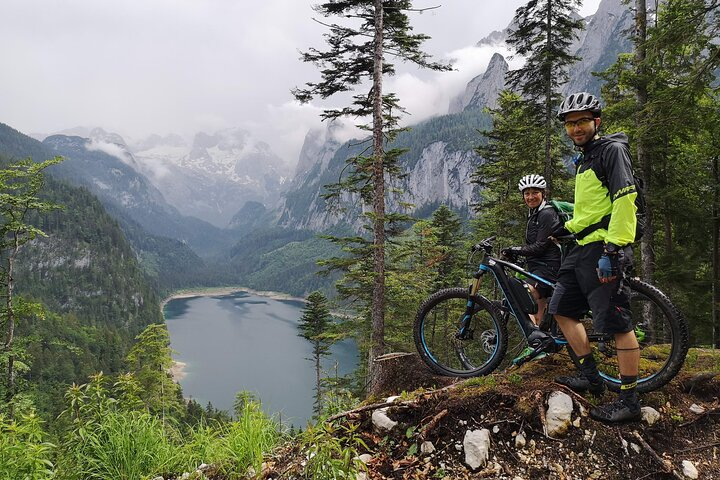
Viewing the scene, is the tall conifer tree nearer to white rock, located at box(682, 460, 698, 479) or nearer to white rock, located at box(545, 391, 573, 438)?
white rock, located at box(545, 391, 573, 438)

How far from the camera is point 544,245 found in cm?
414

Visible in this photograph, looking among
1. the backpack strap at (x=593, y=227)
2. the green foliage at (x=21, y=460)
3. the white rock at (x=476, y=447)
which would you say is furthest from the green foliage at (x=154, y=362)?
the backpack strap at (x=593, y=227)

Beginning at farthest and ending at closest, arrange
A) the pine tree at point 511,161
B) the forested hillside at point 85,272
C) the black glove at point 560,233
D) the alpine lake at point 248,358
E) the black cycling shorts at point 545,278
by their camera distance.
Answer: the forested hillside at point 85,272 → the alpine lake at point 248,358 → the pine tree at point 511,161 → the black cycling shorts at point 545,278 → the black glove at point 560,233

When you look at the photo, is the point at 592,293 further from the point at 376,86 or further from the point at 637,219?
the point at 376,86

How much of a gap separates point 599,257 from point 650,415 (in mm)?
1319

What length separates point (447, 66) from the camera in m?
11.2

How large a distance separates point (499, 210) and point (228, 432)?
559 inches

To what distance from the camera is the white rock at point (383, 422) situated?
3139mm

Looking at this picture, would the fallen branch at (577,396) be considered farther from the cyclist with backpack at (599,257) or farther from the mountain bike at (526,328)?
the mountain bike at (526,328)

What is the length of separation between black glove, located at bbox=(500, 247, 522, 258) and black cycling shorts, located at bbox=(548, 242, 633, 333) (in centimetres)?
89

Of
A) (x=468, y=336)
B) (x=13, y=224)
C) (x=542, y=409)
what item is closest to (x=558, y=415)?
(x=542, y=409)

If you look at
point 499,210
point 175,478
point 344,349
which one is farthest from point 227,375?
point 175,478

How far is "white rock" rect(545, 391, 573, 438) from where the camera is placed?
2867 millimetres

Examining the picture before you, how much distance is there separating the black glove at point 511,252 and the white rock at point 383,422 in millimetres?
2238
